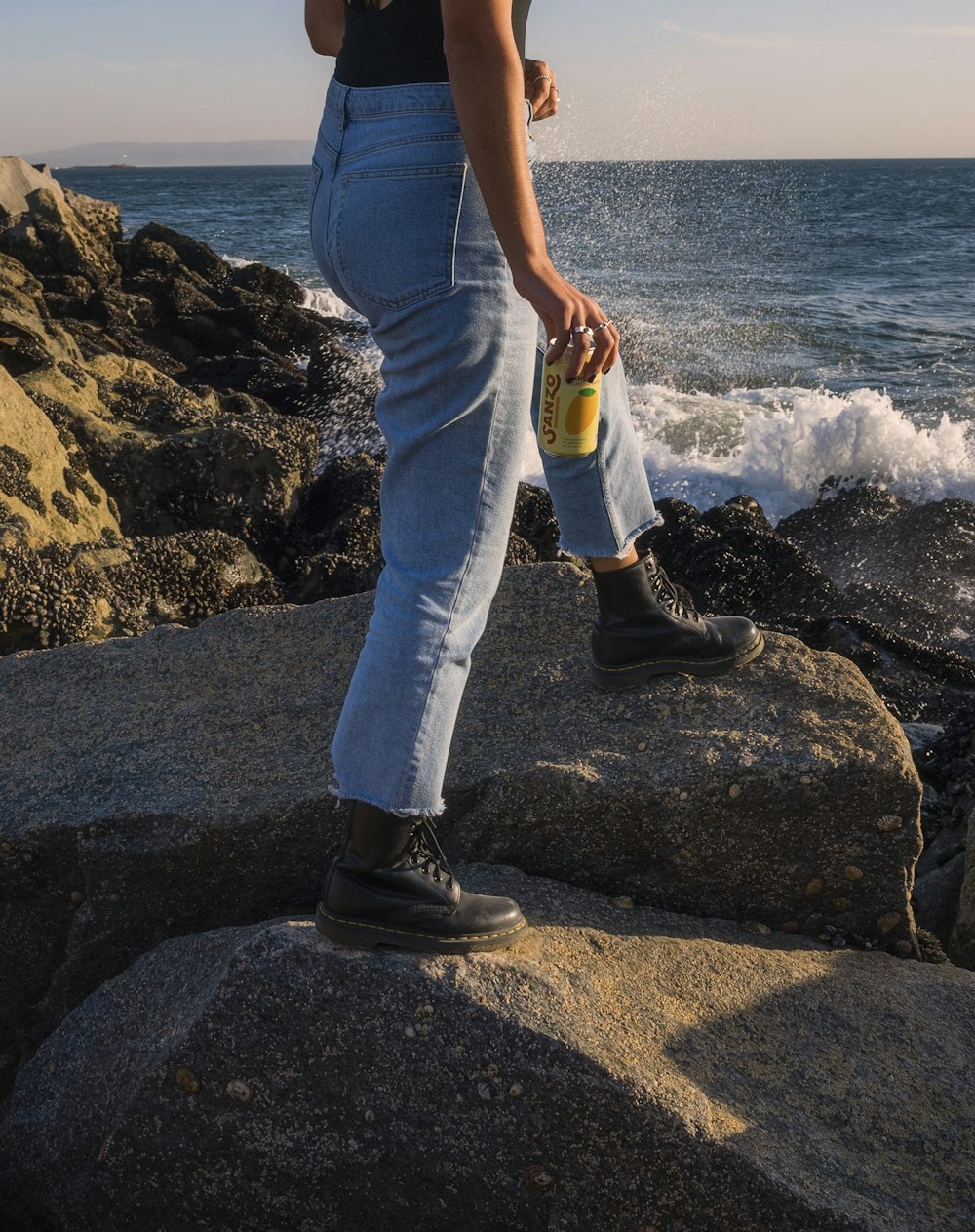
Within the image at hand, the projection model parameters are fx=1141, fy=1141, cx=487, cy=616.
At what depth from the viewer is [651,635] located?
253cm

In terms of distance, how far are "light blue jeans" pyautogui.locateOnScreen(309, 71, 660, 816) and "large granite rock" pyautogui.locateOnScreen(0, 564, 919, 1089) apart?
555 mm

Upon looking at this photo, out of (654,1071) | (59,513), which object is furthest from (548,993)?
(59,513)

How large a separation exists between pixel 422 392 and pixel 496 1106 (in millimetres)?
1167

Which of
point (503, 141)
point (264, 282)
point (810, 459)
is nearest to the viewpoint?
point (503, 141)

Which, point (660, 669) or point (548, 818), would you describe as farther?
point (660, 669)

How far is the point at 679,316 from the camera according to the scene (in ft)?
58.9

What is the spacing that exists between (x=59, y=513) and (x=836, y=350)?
44.3 ft

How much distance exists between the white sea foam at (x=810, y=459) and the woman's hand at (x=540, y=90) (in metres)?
5.45

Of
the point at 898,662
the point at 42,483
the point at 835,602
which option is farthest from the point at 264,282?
the point at 898,662

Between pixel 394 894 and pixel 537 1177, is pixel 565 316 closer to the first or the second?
pixel 394 894

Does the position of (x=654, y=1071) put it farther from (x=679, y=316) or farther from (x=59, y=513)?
(x=679, y=316)

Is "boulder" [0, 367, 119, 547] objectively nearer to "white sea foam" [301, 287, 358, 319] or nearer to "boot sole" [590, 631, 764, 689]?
"boot sole" [590, 631, 764, 689]

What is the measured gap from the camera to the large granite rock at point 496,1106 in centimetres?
183

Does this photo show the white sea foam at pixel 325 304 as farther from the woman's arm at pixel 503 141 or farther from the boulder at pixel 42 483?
the woman's arm at pixel 503 141
